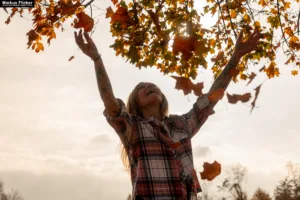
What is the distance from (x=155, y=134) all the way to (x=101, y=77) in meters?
0.66

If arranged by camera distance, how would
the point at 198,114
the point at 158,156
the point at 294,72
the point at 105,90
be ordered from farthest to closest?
the point at 294,72 → the point at 198,114 → the point at 105,90 → the point at 158,156

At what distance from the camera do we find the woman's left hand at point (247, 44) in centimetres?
315

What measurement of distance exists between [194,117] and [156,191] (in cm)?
102

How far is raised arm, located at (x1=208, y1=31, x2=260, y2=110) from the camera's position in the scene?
10.4ft

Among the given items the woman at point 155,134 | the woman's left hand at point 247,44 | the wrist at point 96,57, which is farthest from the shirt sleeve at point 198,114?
the wrist at point 96,57

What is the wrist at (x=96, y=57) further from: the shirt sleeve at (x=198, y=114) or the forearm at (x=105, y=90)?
the shirt sleeve at (x=198, y=114)

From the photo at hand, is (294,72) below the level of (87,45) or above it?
above

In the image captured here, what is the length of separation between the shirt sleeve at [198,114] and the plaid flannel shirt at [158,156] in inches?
6.1

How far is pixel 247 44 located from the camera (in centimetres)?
317

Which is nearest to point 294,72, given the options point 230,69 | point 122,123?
point 230,69

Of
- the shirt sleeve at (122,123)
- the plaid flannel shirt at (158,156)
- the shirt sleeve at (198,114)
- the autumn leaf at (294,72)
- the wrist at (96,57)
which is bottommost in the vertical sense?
the plaid flannel shirt at (158,156)

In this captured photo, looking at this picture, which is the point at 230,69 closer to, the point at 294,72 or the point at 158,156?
the point at 158,156

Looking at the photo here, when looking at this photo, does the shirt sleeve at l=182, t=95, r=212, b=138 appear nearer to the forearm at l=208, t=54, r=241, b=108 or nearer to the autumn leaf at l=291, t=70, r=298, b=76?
the forearm at l=208, t=54, r=241, b=108

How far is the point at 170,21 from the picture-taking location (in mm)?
4934
